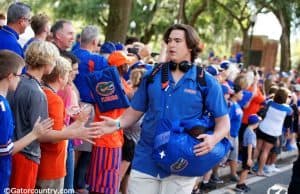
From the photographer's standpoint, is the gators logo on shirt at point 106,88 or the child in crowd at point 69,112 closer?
the child in crowd at point 69,112

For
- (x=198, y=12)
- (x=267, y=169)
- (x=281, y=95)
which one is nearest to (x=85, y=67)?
(x=281, y=95)

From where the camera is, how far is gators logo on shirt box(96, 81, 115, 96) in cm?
580

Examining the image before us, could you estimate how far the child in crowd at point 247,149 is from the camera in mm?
8141

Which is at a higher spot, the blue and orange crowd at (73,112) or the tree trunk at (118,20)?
the tree trunk at (118,20)

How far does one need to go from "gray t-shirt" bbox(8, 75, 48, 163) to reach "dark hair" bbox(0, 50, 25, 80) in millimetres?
353

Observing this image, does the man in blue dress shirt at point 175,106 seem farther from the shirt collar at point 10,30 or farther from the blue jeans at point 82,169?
the blue jeans at point 82,169

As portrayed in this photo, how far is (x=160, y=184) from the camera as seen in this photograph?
12.7ft

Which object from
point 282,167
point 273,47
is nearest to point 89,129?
point 282,167

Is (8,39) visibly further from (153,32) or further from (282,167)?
(153,32)

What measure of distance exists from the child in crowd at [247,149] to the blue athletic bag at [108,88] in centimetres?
307

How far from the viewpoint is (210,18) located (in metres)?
30.6

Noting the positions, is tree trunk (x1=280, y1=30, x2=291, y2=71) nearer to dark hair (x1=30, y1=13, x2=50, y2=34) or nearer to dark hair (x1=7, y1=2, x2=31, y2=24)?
dark hair (x1=30, y1=13, x2=50, y2=34)

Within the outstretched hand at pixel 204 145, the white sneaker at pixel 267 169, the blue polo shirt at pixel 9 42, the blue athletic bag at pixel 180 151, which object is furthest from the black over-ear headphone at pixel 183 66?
the white sneaker at pixel 267 169

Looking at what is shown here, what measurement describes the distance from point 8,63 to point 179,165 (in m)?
1.35
